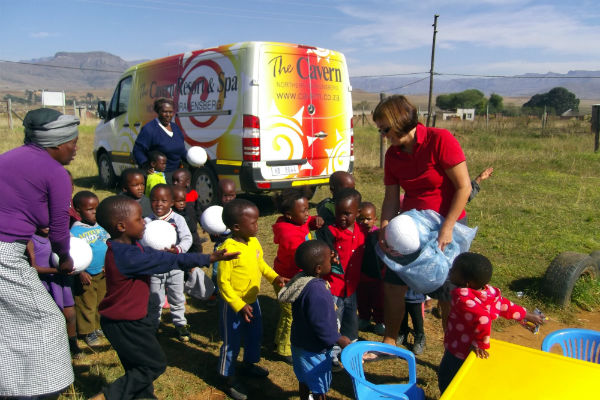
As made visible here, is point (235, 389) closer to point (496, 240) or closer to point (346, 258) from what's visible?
point (346, 258)

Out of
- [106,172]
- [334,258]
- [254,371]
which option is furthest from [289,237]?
[106,172]

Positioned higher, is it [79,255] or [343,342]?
[79,255]

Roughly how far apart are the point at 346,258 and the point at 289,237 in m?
0.46

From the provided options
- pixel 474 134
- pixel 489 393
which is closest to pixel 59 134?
pixel 489 393

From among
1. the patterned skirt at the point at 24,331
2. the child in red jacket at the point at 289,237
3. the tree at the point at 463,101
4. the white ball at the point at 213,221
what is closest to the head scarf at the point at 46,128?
the patterned skirt at the point at 24,331

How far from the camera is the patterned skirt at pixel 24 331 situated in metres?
2.28

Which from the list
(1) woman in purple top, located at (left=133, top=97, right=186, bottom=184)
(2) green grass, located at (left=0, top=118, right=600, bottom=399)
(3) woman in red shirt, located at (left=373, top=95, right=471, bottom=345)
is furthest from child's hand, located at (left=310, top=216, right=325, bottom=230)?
(1) woman in purple top, located at (left=133, top=97, right=186, bottom=184)

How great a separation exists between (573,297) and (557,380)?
3069 mm

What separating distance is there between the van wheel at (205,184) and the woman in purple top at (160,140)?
2.02m

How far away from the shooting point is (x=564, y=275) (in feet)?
14.0

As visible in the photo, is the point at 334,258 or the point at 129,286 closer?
the point at 129,286

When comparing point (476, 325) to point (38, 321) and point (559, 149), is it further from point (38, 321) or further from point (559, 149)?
point (559, 149)

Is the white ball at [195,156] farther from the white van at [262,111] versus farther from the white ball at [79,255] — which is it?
the white ball at [79,255]

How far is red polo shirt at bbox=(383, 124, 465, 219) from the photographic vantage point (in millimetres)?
2881
